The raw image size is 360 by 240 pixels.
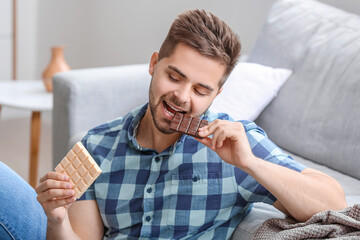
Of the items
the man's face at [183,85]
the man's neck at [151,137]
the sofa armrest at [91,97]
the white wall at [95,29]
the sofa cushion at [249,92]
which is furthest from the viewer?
the white wall at [95,29]

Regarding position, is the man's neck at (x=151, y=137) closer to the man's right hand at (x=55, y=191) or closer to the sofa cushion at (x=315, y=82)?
the man's right hand at (x=55, y=191)

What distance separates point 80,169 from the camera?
50.1 inches

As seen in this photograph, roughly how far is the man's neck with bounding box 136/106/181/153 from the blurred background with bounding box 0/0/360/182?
1850 millimetres

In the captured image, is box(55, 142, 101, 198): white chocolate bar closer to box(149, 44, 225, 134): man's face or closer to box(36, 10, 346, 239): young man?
box(36, 10, 346, 239): young man

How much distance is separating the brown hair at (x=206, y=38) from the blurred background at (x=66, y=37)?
6.20 ft

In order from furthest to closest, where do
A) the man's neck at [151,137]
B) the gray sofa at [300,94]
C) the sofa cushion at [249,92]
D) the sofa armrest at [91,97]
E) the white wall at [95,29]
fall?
the white wall at [95,29]
the sofa armrest at [91,97]
the sofa cushion at [249,92]
the gray sofa at [300,94]
the man's neck at [151,137]

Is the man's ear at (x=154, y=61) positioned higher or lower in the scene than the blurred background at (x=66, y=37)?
higher

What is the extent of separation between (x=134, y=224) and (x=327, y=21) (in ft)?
3.68

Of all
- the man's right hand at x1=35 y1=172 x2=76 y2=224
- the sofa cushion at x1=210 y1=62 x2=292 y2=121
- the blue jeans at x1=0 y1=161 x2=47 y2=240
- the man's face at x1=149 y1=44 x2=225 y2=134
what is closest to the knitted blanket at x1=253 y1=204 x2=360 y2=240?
the man's face at x1=149 y1=44 x2=225 y2=134

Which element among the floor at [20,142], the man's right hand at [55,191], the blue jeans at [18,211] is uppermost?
the man's right hand at [55,191]

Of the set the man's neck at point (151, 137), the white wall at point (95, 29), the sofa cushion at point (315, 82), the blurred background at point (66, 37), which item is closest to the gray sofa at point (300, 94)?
Answer: the sofa cushion at point (315, 82)

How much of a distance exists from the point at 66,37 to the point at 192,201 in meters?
2.96

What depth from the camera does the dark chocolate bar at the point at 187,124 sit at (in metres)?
1.29

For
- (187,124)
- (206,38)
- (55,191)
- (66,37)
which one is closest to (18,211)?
(55,191)
